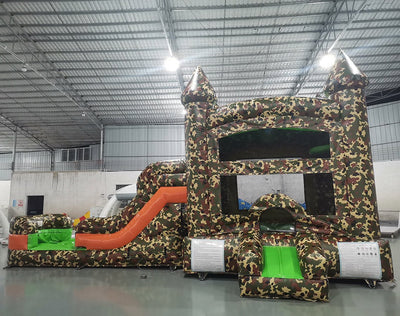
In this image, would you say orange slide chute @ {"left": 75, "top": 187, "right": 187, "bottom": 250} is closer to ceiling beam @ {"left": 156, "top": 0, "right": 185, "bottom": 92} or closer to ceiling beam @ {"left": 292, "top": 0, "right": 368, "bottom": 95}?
ceiling beam @ {"left": 156, "top": 0, "right": 185, "bottom": 92}

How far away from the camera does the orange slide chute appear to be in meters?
4.75

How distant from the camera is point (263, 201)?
13.5ft

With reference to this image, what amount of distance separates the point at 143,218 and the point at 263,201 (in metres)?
2.12

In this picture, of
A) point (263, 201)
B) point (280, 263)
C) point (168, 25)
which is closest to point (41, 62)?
point (168, 25)

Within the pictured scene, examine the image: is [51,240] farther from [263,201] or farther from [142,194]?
[263,201]

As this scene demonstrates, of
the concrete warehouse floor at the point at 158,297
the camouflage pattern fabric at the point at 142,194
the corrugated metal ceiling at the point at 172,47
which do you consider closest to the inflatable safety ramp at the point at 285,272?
the concrete warehouse floor at the point at 158,297

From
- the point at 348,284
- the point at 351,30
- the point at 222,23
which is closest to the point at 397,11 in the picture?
the point at 351,30

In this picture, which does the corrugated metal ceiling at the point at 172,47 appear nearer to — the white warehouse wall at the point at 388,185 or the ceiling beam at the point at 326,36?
the ceiling beam at the point at 326,36

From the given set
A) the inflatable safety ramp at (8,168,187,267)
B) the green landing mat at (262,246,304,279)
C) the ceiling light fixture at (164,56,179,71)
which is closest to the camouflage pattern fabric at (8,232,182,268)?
the inflatable safety ramp at (8,168,187,267)

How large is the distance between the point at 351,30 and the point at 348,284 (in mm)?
9931

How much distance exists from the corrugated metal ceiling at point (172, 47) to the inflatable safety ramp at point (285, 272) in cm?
834

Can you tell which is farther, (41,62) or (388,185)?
(388,185)

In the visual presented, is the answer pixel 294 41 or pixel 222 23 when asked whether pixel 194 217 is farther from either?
pixel 294 41

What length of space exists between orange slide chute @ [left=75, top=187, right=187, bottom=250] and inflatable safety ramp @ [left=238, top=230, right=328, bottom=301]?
1.54 meters
